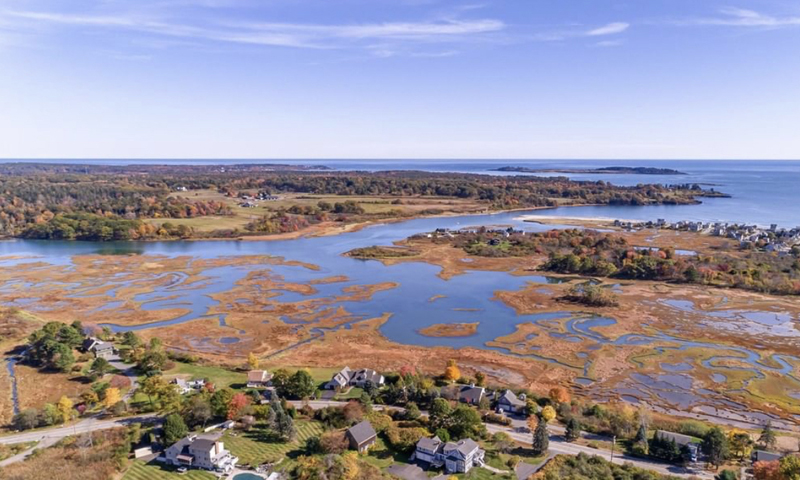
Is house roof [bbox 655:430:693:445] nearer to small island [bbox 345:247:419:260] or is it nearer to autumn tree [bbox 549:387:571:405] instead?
autumn tree [bbox 549:387:571:405]

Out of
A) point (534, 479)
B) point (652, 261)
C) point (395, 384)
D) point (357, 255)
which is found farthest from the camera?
point (357, 255)

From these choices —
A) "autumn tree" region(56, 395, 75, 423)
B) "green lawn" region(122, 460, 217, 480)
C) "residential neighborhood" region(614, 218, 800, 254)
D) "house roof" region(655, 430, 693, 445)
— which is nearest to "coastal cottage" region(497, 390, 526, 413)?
"house roof" region(655, 430, 693, 445)

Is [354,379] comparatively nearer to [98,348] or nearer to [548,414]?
[548,414]

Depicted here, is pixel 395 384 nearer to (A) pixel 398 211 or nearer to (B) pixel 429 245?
(B) pixel 429 245

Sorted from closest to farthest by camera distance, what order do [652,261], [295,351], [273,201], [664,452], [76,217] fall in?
[664,452]
[295,351]
[652,261]
[76,217]
[273,201]

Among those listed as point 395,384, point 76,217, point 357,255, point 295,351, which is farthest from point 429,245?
→ point 76,217

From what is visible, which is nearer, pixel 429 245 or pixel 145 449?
pixel 145 449
